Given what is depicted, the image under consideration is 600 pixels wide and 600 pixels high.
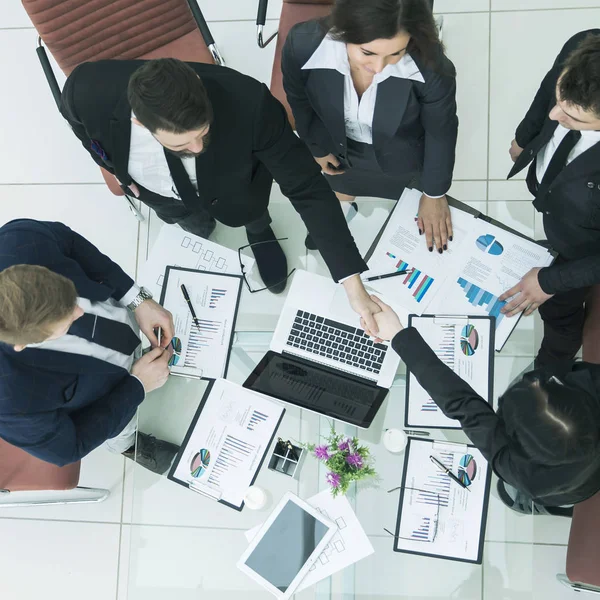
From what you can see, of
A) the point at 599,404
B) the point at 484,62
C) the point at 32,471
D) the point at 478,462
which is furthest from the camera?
the point at 484,62

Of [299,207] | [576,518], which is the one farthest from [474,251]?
[576,518]

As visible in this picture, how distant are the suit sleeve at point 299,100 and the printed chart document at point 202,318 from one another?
0.57 metres

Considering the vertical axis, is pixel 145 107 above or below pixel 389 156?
above

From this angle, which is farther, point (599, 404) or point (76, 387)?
point (76, 387)

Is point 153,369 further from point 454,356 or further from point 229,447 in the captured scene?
point 454,356

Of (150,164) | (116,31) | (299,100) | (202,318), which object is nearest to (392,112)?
(299,100)

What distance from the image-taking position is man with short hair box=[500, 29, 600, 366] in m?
1.53

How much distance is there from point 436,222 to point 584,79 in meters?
0.59

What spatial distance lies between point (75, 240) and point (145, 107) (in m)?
0.67

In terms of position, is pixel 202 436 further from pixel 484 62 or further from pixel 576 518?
pixel 484 62

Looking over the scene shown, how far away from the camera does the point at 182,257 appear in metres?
2.01

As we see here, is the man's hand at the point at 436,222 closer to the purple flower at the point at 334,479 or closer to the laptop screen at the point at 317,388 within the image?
the laptop screen at the point at 317,388

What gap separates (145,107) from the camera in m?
1.45

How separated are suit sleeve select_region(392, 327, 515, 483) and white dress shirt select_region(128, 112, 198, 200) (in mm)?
879
